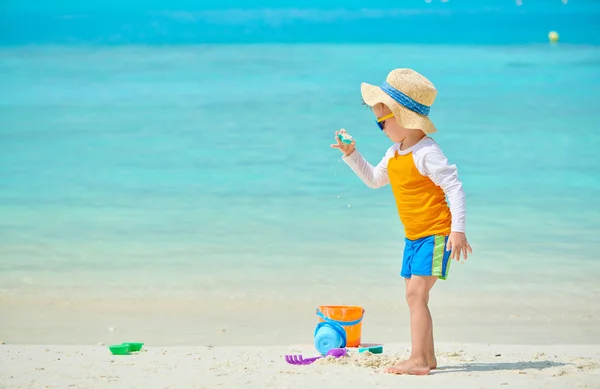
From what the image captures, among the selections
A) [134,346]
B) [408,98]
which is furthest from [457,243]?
[134,346]

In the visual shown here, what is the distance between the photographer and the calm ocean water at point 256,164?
672cm

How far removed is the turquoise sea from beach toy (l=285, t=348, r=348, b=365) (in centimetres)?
79

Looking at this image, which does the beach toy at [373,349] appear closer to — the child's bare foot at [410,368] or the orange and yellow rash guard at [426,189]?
the child's bare foot at [410,368]

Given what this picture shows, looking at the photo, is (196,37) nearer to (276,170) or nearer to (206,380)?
(276,170)

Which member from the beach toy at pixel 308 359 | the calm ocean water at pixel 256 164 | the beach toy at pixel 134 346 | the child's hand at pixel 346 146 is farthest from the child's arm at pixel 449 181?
the calm ocean water at pixel 256 164

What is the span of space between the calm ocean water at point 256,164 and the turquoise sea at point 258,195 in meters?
0.03

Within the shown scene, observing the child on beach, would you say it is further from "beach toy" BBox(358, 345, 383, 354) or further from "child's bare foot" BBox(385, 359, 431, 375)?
"beach toy" BBox(358, 345, 383, 354)

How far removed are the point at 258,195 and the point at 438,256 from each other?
15.7 feet

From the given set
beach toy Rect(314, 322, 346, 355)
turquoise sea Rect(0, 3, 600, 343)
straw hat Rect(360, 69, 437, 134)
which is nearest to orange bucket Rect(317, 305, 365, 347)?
beach toy Rect(314, 322, 346, 355)

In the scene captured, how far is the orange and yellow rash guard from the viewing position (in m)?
3.76

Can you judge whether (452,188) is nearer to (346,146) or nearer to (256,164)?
(346,146)

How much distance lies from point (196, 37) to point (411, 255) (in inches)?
767

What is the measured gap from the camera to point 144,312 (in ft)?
17.9

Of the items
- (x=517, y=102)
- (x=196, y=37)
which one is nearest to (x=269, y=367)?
(x=517, y=102)
